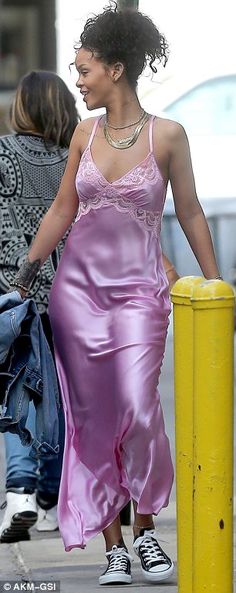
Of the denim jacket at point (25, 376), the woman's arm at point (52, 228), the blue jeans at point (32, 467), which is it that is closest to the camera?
the denim jacket at point (25, 376)

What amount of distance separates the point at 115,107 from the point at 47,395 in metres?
0.94

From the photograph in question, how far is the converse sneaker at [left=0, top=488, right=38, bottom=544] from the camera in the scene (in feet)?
17.7

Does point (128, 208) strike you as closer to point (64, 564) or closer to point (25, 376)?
point (25, 376)

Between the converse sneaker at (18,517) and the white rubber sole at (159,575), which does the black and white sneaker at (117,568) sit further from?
the converse sneaker at (18,517)

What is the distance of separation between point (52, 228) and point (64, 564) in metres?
1.14

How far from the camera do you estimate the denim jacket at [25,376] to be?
15.1 ft

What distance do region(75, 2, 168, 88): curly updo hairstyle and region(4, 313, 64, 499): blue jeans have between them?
1.13 m

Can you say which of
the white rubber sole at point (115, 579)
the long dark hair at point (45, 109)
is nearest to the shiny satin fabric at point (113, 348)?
the white rubber sole at point (115, 579)

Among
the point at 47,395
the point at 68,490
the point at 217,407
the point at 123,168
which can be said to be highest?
the point at 123,168

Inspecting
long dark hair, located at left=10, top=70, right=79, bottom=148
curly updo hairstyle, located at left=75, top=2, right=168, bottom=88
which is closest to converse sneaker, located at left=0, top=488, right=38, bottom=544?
long dark hair, located at left=10, top=70, right=79, bottom=148

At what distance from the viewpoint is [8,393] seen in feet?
15.2

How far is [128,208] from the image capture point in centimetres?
470

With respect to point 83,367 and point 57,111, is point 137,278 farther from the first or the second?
point 57,111

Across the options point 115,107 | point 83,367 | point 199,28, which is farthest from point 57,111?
point 199,28
